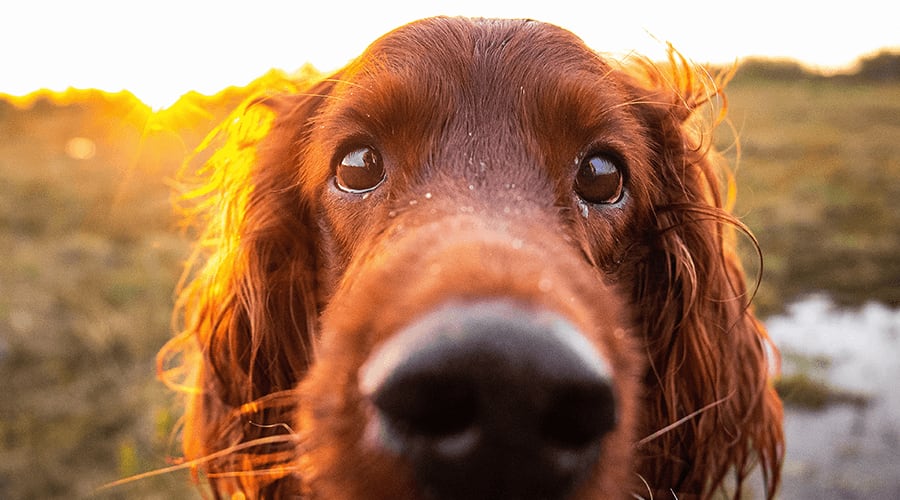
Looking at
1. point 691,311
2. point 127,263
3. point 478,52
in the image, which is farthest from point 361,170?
point 127,263

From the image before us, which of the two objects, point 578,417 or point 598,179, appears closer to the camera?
point 578,417

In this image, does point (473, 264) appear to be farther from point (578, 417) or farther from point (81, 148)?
point (81, 148)

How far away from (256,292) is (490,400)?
5.30 ft

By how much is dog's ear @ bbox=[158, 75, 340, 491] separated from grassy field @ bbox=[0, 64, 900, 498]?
1.56ft

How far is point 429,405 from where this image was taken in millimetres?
1087

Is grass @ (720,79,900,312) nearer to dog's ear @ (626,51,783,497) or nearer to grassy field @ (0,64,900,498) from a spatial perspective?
grassy field @ (0,64,900,498)

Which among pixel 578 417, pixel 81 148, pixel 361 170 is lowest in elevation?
pixel 578 417

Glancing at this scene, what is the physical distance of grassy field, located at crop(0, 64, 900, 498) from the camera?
4129 mm

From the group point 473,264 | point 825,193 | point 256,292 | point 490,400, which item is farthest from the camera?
point 825,193

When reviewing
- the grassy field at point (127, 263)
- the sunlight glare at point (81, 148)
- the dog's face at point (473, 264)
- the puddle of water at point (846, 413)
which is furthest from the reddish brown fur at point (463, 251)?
the sunlight glare at point (81, 148)

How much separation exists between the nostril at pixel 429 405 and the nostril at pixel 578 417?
0.13 m

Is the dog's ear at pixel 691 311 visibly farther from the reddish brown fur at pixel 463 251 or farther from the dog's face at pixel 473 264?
the dog's face at pixel 473 264

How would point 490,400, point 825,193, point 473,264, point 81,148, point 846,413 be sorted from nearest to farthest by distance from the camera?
point 490,400, point 473,264, point 846,413, point 825,193, point 81,148

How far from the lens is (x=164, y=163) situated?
1466 centimetres
